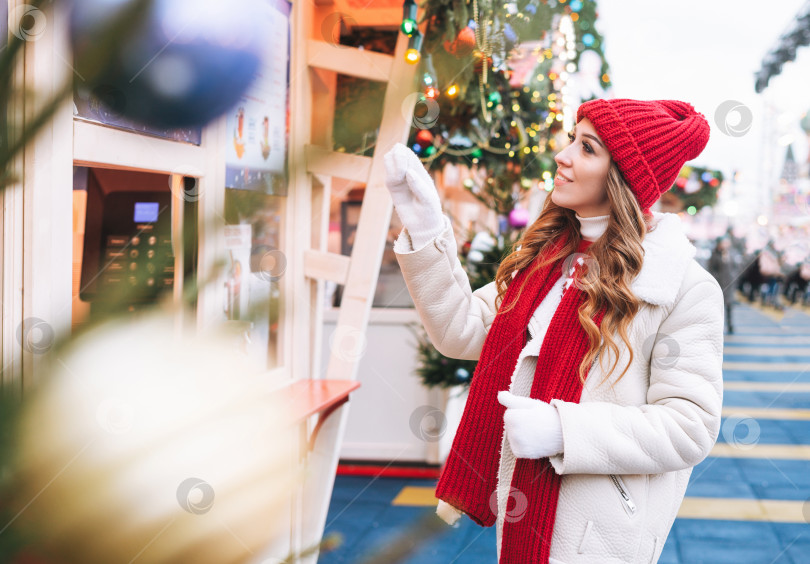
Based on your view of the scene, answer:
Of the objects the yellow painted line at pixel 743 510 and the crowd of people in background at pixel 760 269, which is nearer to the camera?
the yellow painted line at pixel 743 510

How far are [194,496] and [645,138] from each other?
1227mm

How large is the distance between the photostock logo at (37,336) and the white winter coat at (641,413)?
933 mm

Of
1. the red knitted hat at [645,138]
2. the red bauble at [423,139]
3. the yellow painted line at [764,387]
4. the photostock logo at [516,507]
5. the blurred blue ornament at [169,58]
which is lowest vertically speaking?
the yellow painted line at [764,387]

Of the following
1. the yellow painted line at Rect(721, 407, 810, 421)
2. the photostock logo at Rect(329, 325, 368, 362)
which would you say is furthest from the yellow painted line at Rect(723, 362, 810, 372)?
the photostock logo at Rect(329, 325, 368, 362)

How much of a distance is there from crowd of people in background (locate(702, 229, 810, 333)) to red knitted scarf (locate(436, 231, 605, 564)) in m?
6.23

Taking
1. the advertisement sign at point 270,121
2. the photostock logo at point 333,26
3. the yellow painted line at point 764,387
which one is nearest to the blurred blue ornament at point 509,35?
the photostock logo at point 333,26

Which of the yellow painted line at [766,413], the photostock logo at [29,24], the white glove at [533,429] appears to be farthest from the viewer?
the yellow painted line at [766,413]

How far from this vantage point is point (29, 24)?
36 centimetres

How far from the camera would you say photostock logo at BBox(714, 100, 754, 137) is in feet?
5.14

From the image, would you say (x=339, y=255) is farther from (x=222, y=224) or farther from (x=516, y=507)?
(x=222, y=224)

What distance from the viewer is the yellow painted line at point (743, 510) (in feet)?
12.5

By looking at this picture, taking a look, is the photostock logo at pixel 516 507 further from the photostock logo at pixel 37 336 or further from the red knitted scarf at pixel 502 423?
the photostock logo at pixel 37 336

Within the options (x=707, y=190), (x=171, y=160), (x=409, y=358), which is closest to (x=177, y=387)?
(x=171, y=160)

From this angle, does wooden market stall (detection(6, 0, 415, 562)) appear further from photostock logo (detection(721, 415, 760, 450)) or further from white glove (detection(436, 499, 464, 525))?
photostock logo (detection(721, 415, 760, 450))
